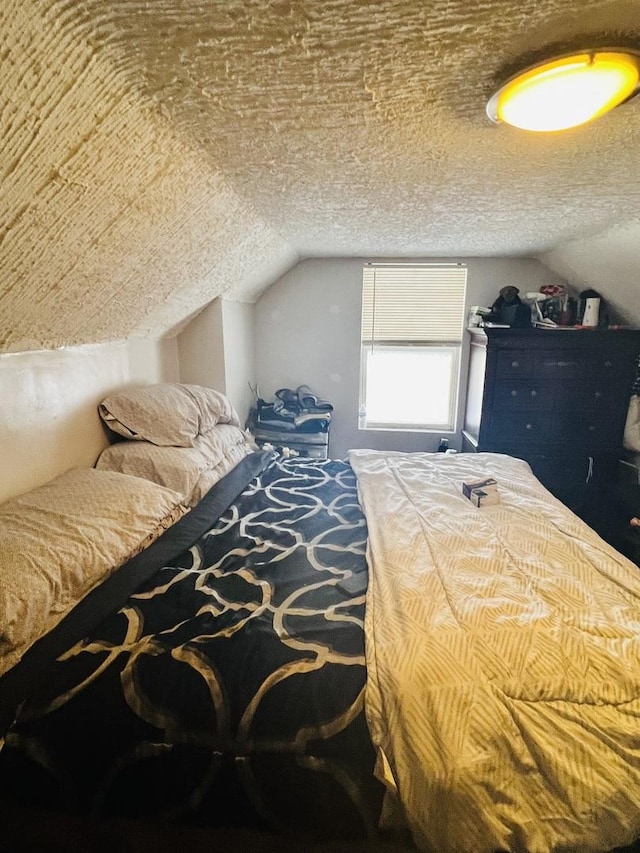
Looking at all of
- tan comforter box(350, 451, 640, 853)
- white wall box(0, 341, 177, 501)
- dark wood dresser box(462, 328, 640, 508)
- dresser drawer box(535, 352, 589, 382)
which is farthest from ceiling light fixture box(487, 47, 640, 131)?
dresser drawer box(535, 352, 589, 382)

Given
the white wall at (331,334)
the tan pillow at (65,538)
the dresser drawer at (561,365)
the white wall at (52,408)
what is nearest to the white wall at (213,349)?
the white wall at (331,334)

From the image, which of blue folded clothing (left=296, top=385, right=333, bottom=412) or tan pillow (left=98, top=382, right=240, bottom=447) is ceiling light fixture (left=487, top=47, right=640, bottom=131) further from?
blue folded clothing (left=296, top=385, right=333, bottom=412)

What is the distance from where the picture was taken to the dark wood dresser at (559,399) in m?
2.87

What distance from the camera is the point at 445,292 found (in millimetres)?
3445

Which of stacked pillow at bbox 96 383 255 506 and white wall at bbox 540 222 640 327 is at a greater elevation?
white wall at bbox 540 222 640 327

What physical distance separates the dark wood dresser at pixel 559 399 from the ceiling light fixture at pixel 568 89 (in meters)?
1.93

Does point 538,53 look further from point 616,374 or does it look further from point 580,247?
point 616,374

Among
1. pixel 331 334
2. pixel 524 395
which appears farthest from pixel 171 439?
pixel 524 395

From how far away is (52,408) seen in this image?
68.4 inches

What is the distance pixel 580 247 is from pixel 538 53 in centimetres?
212

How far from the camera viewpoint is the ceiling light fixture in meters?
0.89

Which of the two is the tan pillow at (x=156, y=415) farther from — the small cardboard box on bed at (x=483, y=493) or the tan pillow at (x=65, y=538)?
the small cardboard box on bed at (x=483, y=493)

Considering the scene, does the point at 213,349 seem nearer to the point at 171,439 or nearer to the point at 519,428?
the point at 171,439

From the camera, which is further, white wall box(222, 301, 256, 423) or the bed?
white wall box(222, 301, 256, 423)
